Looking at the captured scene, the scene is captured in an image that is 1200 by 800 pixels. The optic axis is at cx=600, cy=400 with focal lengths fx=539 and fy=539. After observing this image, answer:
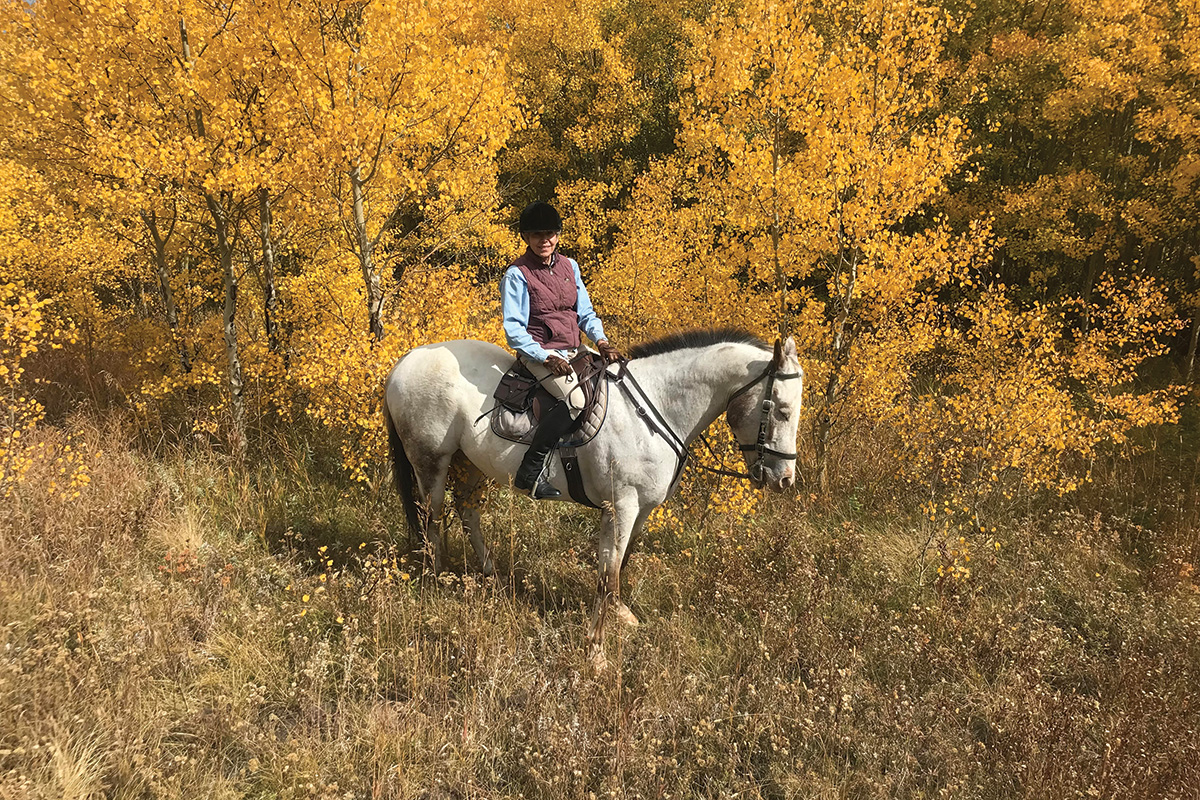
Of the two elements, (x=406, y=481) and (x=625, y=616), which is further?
(x=406, y=481)

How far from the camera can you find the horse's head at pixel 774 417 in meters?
3.94

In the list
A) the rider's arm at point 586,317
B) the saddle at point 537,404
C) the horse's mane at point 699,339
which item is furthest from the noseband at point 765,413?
the rider's arm at point 586,317

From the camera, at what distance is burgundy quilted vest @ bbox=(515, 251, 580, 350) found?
4234 mm

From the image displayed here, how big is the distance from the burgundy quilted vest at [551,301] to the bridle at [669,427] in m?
0.49

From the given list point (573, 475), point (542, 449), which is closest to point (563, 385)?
point (542, 449)

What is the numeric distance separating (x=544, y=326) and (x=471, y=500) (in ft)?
6.14

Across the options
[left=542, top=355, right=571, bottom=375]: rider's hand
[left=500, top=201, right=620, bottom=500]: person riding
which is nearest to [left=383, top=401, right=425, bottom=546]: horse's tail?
[left=500, top=201, right=620, bottom=500]: person riding

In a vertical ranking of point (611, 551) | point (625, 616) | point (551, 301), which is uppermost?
point (551, 301)

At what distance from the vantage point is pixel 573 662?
369 centimetres

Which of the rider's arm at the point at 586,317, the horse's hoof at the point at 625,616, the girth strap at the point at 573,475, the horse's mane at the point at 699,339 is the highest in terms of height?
the rider's arm at the point at 586,317

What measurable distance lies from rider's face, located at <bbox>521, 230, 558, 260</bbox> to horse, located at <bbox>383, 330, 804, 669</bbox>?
38.2 inches

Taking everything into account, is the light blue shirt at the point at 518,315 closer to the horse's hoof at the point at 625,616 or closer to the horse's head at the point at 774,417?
the horse's head at the point at 774,417

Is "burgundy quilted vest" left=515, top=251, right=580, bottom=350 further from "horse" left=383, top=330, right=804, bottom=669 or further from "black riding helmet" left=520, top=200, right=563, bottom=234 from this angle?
"horse" left=383, top=330, right=804, bottom=669

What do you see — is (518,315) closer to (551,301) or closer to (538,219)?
(551,301)
